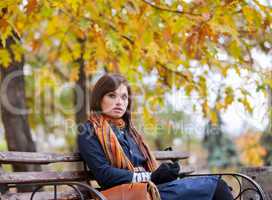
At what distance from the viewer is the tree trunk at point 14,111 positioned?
6.54 m

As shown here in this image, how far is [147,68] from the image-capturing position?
6.30 meters

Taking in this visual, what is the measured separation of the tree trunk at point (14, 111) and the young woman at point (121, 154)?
2346 millimetres

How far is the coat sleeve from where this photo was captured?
4004mm

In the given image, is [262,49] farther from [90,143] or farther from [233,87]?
[90,143]

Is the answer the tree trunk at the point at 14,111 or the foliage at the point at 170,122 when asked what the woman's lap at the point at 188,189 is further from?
the foliage at the point at 170,122

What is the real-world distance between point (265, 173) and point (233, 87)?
1850 millimetres

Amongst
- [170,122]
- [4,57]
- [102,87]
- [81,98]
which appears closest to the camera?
[102,87]

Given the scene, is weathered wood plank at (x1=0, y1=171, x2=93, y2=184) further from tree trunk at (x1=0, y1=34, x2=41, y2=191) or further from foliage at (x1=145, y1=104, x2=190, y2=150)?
foliage at (x1=145, y1=104, x2=190, y2=150)

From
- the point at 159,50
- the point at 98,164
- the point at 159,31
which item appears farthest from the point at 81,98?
the point at 98,164

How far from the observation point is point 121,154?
4164mm

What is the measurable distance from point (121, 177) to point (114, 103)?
0.65 m

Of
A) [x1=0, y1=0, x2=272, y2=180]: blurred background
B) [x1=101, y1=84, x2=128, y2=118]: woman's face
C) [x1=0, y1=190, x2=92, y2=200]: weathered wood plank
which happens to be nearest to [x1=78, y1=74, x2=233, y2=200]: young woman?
[x1=101, y1=84, x2=128, y2=118]: woman's face

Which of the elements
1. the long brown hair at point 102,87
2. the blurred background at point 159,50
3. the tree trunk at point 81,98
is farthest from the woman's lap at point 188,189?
the tree trunk at point 81,98

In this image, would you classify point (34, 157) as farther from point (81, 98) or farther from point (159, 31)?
point (81, 98)
